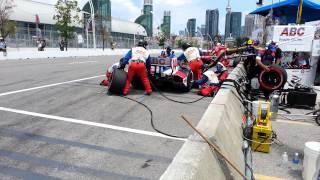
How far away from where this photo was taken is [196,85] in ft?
36.3

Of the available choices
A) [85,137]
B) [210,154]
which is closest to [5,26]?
[85,137]

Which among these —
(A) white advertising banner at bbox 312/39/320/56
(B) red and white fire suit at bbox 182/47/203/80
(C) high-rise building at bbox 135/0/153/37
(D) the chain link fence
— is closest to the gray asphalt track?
(B) red and white fire suit at bbox 182/47/203/80

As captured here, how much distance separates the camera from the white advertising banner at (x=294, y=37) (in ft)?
40.1

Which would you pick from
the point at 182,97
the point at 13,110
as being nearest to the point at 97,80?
the point at 182,97

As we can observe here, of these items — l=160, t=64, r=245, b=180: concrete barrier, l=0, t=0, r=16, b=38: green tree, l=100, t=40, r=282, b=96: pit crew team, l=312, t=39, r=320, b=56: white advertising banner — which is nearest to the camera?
l=160, t=64, r=245, b=180: concrete barrier

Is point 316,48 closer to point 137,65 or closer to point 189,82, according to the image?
point 189,82

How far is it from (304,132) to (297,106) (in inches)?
101

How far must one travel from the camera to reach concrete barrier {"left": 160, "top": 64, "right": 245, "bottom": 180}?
8.77ft

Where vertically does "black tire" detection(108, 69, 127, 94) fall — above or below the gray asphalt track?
above

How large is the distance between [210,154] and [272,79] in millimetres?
7383

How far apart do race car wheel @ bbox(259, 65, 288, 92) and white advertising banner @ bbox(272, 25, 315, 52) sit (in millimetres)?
3215

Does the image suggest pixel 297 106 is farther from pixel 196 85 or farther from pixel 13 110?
pixel 13 110

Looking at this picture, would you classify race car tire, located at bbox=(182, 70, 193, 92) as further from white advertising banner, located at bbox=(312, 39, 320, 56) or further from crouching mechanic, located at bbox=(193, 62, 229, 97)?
white advertising banner, located at bbox=(312, 39, 320, 56)

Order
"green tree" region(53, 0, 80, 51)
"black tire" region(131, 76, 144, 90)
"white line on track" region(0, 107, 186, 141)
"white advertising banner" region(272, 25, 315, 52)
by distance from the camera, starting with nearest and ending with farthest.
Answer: "white line on track" region(0, 107, 186, 141) → "black tire" region(131, 76, 144, 90) → "white advertising banner" region(272, 25, 315, 52) → "green tree" region(53, 0, 80, 51)
